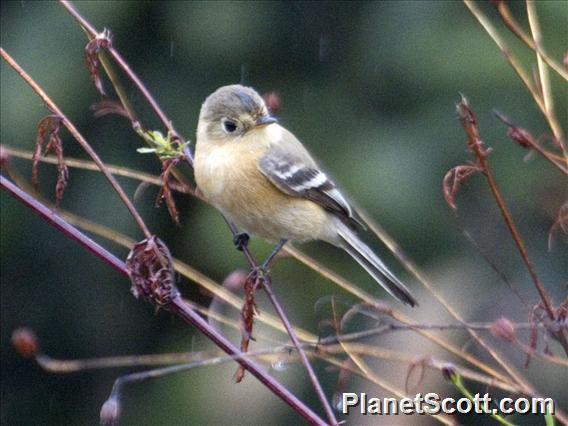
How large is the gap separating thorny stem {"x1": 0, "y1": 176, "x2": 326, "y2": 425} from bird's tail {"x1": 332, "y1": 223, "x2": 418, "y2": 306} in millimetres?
1017

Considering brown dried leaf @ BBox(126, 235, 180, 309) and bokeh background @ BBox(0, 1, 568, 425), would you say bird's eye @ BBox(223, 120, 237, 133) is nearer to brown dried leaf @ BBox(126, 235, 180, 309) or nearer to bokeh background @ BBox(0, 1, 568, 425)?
bokeh background @ BBox(0, 1, 568, 425)

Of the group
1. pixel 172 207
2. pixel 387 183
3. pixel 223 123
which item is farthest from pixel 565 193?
pixel 387 183

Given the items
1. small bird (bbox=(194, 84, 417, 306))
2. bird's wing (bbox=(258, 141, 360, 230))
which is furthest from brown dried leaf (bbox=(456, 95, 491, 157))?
bird's wing (bbox=(258, 141, 360, 230))

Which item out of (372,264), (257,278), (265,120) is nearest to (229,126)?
(265,120)

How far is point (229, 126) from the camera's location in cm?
309

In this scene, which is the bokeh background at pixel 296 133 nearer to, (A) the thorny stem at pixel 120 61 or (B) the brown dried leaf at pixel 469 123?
(A) the thorny stem at pixel 120 61

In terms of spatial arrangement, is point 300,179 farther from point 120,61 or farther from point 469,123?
point 469,123

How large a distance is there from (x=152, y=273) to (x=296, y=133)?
3.05m

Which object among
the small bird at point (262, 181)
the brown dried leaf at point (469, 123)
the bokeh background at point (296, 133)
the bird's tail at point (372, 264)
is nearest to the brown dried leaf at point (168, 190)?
the brown dried leaf at point (469, 123)

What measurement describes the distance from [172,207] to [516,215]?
9.21ft

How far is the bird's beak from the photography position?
9.64 ft

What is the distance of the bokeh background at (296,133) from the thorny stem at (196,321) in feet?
7.89

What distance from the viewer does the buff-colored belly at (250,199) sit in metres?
2.93

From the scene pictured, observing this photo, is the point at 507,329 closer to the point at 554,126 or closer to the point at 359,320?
the point at 554,126
